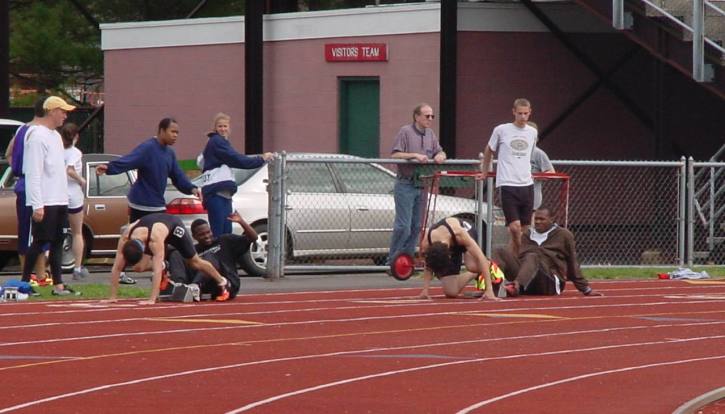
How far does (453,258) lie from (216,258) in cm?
224

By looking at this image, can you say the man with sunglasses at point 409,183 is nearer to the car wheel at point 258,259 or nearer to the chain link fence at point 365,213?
the chain link fence at point 365,213

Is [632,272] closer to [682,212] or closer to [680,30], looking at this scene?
[682,212]

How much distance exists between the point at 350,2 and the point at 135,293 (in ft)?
71.6

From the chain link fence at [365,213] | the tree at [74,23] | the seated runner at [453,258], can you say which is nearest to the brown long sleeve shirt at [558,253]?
the seated runner at [453,258]

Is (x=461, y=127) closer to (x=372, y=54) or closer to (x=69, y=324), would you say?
(x=372, y=54)

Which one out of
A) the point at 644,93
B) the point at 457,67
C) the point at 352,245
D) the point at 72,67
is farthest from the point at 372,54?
the point at 72,67

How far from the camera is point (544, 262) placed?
58.9 ft

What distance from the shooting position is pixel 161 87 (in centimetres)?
3148

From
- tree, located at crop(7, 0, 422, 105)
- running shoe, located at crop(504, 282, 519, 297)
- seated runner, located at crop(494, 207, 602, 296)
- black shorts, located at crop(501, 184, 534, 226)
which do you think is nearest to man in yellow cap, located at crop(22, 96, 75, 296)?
running shoe, located at crop(504, 282, 519, 297)

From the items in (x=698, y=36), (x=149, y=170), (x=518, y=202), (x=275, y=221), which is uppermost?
(x=698, y=36)

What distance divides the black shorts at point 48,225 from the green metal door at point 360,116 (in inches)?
455

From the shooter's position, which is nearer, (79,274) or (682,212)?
(79,274)

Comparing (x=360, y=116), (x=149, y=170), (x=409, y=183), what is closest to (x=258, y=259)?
(x=409, y=183)

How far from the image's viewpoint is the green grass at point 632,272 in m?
21.0
